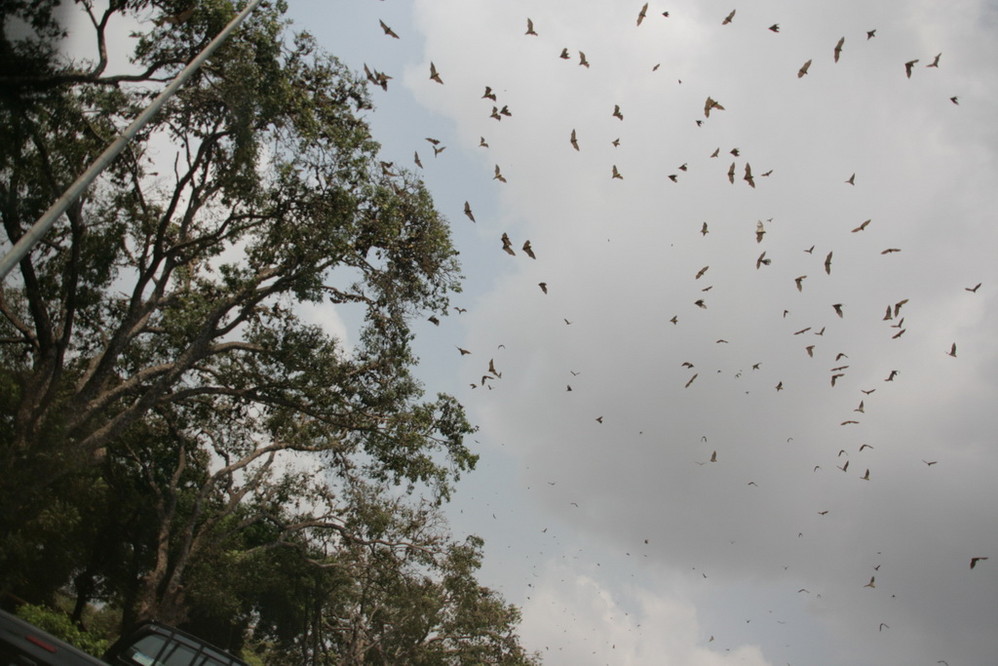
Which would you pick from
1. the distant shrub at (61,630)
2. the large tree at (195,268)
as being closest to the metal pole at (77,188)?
the large tree at (195,268)

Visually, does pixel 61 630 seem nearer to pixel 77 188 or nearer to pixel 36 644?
pixel 77 188

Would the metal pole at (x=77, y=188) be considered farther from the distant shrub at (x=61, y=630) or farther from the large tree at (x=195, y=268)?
the distant shrub at (x=61, y=630)

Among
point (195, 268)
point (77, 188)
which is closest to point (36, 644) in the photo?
point (77, 188)

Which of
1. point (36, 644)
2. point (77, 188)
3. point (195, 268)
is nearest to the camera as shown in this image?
point (36, 644)

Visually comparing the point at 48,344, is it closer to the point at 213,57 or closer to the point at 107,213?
the point at 107,213

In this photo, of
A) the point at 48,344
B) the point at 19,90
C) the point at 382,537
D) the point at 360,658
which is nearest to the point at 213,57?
the point at 19,90

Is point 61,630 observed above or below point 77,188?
below

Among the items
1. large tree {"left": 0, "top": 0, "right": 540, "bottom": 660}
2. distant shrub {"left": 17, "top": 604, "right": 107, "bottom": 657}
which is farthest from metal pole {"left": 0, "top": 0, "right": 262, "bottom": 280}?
distant shrub {"left": 17, "top": 604, "right": 107, "bottom": 657}

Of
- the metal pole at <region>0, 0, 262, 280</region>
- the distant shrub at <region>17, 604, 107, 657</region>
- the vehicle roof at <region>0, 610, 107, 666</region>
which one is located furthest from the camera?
the distant shrub at <region>17, 604, 107, 657</region>

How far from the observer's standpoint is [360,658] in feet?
120

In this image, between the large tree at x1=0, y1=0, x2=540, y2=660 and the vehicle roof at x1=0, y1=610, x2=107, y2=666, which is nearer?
the vehicle roof at x1=0, y1=610, x2=107, y2=666

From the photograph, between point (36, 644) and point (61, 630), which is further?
point (61, 630)

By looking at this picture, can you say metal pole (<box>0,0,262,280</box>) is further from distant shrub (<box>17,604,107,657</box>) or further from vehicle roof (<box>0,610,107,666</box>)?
distant shrub (<box>17,604,107,657</box>)

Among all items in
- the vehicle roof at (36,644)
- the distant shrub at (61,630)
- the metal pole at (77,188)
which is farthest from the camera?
the distant shrub at (61,630)
